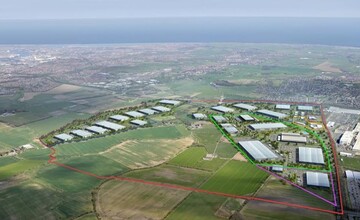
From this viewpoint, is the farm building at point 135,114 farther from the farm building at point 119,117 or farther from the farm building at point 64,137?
the farm building at point 64,137

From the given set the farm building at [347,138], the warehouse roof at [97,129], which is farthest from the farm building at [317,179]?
the warehouse roof at [97,129]

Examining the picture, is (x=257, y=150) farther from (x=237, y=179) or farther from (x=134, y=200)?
(x=134, y=200)

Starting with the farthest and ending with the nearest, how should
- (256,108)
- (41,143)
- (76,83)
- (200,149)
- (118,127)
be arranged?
(76,83)
(256,108)
(118,127)
(41,143)
(200,149)

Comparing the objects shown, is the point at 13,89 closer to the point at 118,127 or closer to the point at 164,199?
the point at 118,127

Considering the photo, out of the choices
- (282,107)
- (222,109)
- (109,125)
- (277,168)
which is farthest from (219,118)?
(277,168)

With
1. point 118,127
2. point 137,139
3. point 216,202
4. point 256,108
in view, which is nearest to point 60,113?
point 118,127

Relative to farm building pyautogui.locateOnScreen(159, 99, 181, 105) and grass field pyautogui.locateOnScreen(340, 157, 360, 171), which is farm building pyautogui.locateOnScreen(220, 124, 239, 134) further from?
farm building pyautogui.locateOnScreen(159, 99, 181, 105)
